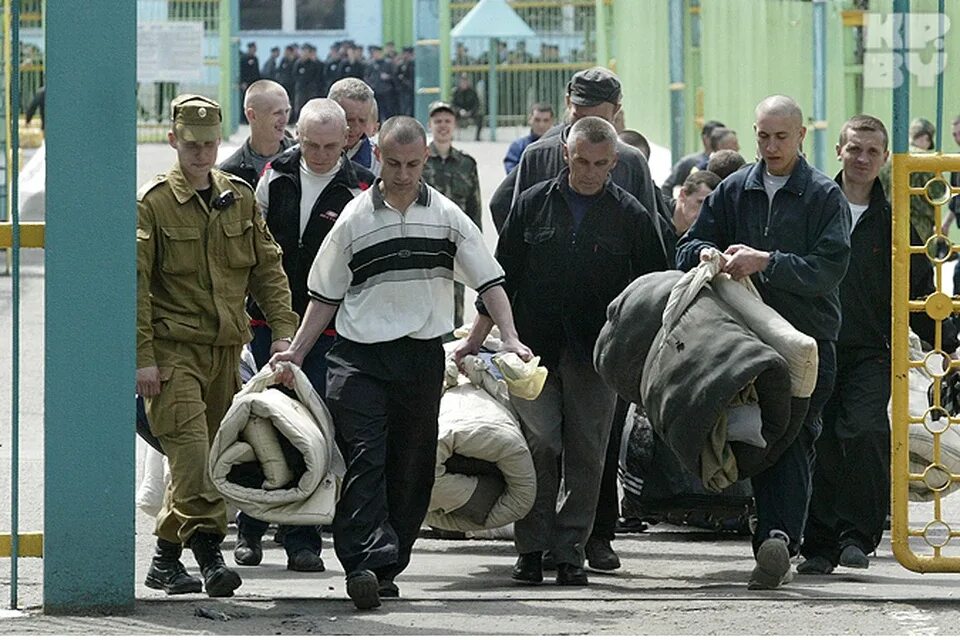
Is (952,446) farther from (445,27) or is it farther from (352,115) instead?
(445,27)

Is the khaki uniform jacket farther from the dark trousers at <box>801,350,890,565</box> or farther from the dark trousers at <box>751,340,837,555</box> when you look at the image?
the dark trousers at <box>801,350,890,565</box>

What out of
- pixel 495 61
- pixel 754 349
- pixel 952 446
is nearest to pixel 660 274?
pixel 754 349

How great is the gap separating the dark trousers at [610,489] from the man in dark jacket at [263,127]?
6.07 ft

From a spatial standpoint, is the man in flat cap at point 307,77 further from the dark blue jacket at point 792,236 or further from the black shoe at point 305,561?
the dark blue jacket at point 792,236

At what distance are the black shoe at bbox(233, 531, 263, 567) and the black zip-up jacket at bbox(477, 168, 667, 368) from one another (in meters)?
1.35

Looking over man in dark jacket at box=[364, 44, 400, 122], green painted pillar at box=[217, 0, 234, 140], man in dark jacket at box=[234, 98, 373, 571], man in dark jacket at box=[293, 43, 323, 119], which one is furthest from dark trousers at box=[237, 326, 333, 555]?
man in dark jacket at box=[293, 43, 323, 119]

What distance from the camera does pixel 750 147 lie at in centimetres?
1827

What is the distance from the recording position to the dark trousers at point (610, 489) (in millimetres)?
8398

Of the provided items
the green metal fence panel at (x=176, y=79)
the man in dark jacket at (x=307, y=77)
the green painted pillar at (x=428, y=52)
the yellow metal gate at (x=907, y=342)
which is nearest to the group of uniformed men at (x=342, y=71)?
the man in dark jacket at (x=307, y=77)

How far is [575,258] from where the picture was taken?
7.97 metres

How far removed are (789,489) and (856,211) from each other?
49.3 inches

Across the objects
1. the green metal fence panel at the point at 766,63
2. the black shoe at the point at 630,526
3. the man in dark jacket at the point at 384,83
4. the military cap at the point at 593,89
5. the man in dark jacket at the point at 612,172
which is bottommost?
the black shoe at the point at 630,526

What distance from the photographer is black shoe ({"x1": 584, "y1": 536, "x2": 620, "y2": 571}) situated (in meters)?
8.26

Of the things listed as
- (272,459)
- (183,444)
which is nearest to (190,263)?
(183,444)
